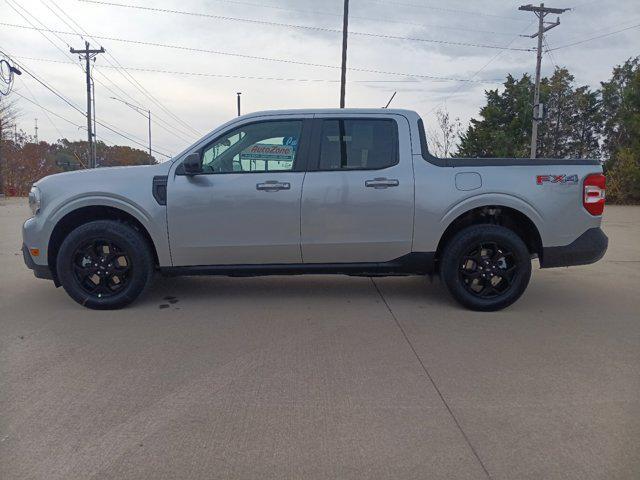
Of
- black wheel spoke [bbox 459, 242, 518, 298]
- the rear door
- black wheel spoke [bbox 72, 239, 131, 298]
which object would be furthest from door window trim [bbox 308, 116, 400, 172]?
black wheel spoke [bbox 72, 239, 131, 298]

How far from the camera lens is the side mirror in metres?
4.54

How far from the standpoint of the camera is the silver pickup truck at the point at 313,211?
4.71m

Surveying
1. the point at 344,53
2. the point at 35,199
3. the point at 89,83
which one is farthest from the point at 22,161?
the point at 35,199

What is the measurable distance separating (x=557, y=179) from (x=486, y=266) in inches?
42.0

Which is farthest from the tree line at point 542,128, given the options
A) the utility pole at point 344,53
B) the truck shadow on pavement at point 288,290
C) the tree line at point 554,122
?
the truck shadow on pavement at point 288,290

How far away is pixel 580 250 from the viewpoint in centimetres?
482

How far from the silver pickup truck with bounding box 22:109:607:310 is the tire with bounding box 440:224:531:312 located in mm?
14

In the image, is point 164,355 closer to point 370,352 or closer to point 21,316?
point 370,352

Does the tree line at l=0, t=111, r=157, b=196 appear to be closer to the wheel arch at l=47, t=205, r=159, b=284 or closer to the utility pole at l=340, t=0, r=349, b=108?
the utility pole at l=340, t=0, r=349, b=108

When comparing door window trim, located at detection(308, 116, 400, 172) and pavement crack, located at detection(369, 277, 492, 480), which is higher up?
door window trim, located at detection(308, 116, 400, 172)

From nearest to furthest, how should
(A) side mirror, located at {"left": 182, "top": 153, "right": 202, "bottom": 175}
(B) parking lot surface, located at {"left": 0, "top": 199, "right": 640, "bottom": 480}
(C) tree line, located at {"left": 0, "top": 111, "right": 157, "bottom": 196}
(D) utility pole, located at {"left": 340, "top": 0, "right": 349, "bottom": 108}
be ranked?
1. (B) parking lot surface, located at {"left": 0, "top": 199, "right": 640, "bottom": 480}
2. (A) side mirror, located at {"left": 182, "top": 153, "right": 202, "bottom": 175}
3. (D) utility pole, located at {"left": 340, "top": 0, "right": 349, "bottom": 108}
4. (C) tree line, located at {"left": 0, "top": 111, "right": 157, "bottom": 196}

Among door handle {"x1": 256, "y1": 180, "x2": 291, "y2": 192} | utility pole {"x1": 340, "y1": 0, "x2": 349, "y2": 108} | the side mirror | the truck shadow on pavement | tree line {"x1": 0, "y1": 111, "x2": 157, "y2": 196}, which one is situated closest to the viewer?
the side mirror

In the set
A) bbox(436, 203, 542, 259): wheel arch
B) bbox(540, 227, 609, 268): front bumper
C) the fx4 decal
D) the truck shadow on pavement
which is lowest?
the truck shadow on pavement

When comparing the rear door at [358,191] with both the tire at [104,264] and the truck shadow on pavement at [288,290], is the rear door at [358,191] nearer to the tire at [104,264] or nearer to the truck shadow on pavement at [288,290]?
the truck shadow on pavement at [288,290]
